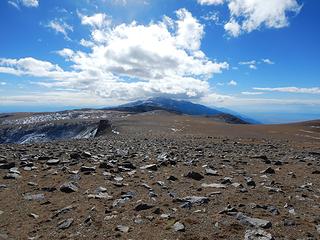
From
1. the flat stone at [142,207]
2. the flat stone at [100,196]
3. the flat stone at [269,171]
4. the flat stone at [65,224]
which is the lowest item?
the flat stone at [65,224]

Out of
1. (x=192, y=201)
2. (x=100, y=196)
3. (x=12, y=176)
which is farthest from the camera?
(x=12, y=176)

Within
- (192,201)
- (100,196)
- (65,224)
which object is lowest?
(65,224)

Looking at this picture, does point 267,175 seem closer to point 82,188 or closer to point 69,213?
point 82,188

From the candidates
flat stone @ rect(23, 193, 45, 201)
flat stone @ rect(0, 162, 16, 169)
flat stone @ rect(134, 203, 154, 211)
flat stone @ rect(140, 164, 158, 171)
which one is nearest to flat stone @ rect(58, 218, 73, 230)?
flat stone @ rect(134, 203, 154, 211)

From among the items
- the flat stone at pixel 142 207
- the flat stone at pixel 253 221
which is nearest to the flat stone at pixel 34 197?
the flat stone at pixel 142 207

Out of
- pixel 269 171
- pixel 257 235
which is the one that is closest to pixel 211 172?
pixel 269 171

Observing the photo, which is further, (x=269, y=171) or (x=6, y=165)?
(x=269, y=171)

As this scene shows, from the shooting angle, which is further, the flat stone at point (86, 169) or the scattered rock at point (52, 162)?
the scattered rock at point (52, 162)

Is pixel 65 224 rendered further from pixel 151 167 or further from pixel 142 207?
pixel 151 167

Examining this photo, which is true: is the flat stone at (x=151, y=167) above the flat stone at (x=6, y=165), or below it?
above

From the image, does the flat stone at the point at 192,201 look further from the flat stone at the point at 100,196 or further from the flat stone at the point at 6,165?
the flat stone at the point at 6,165

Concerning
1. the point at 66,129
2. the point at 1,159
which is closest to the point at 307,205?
the point at 1,159

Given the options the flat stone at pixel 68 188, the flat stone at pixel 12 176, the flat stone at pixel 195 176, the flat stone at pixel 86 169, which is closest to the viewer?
the flat stone at pixel 68 188

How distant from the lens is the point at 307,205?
11.8 meters
